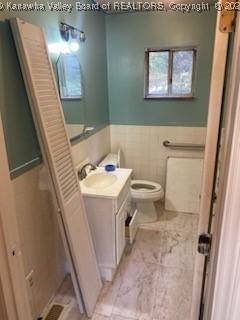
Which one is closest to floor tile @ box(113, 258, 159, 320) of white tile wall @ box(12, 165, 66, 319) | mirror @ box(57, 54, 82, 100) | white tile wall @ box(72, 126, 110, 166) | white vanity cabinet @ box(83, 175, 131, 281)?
white vanity cabinet @ box(83, 175, 131, 281)

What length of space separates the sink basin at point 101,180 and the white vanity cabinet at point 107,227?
0.62 feet

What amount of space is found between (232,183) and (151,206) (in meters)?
2.44

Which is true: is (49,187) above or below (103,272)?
above

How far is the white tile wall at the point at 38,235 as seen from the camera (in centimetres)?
153

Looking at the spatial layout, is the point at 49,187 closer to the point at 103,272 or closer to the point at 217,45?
the point at 103,272

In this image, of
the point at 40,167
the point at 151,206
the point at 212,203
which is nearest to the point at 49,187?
the point at 40,167

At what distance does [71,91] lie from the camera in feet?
6.96

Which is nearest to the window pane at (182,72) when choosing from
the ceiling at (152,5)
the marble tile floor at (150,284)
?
the ceiling at (152,5)

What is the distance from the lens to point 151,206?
118 inches

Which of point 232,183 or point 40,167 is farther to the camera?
point 40,167

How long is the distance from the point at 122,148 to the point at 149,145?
37 centimetres

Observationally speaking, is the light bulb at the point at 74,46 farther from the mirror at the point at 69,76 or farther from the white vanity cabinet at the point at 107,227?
the white vanity cabinet at the point at 107,227

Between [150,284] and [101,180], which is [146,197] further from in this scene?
[150,284]

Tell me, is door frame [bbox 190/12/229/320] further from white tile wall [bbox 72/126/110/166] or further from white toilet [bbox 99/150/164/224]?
white toilet [bbox 99/150/164/224]
